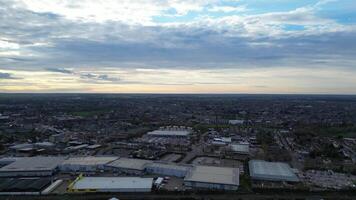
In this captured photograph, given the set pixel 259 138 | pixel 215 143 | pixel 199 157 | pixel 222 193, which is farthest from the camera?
pixel 259 138

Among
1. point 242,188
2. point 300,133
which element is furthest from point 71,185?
point 300,133

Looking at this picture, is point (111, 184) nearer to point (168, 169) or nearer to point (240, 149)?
point (168, 169)

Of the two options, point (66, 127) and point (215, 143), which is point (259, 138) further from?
point (66, 127)

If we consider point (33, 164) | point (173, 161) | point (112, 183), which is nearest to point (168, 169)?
point (173, 161)

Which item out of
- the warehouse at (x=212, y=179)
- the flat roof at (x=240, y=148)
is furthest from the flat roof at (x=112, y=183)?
the flat roof at (x=240, y=148)

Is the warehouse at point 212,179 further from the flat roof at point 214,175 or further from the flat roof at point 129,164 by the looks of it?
the flat roof at point 129,164

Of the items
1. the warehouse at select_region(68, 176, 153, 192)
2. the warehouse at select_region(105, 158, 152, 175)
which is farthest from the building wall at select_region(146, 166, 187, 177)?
the warehouse at select_region(68, 176, 153, 192)
